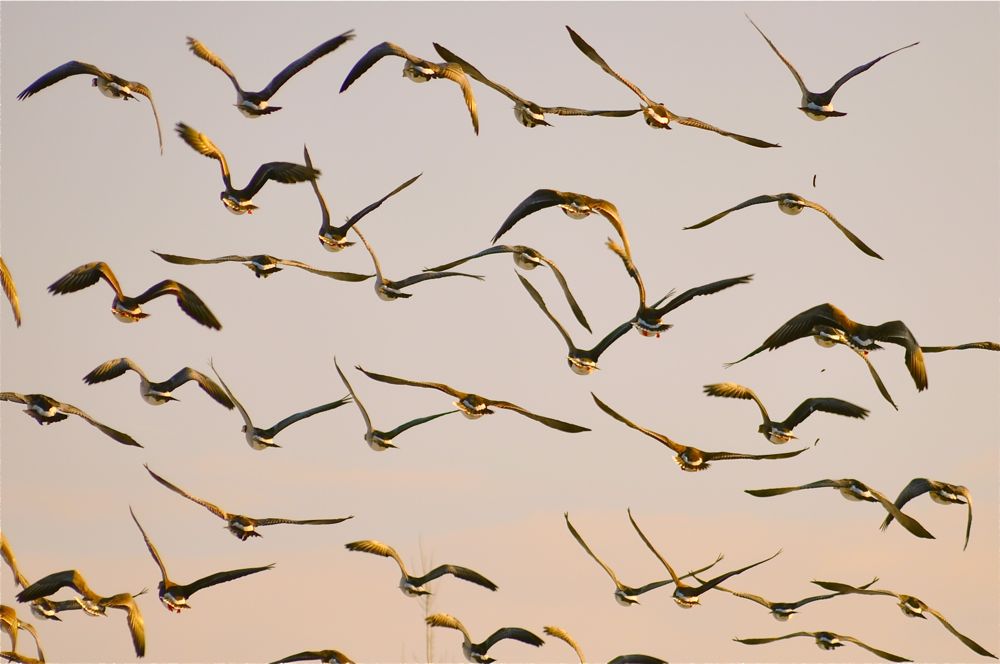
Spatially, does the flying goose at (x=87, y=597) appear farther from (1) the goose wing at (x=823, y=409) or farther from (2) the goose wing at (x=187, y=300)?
(1) the goose wing at (x=823, y=409)

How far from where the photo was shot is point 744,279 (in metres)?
36.1

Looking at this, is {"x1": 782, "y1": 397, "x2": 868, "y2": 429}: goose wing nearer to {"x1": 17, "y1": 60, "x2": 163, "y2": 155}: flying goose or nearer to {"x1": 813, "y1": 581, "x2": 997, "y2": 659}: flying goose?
{"x1": 813, "y1": 581, "x2": 997, "y2": 659}: flying goose

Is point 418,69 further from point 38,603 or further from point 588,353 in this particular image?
point 38,603

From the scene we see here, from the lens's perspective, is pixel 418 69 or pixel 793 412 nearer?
pixel 418 69

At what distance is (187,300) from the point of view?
122 feet

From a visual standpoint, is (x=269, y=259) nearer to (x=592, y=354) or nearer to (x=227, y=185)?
(x=227, y=185)

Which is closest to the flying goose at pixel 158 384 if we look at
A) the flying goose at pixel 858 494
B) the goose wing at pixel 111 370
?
the goose wing at pixel 111 370

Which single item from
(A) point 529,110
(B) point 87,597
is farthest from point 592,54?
(B) point 87,597

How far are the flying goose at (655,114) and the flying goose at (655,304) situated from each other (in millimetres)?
2549

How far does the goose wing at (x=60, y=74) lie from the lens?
131ft

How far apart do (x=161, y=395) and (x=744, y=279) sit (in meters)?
11.6

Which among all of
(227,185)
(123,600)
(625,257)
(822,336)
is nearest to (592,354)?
(625,257)

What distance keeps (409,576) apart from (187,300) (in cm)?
893

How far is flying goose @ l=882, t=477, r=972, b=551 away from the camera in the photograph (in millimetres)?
39031
